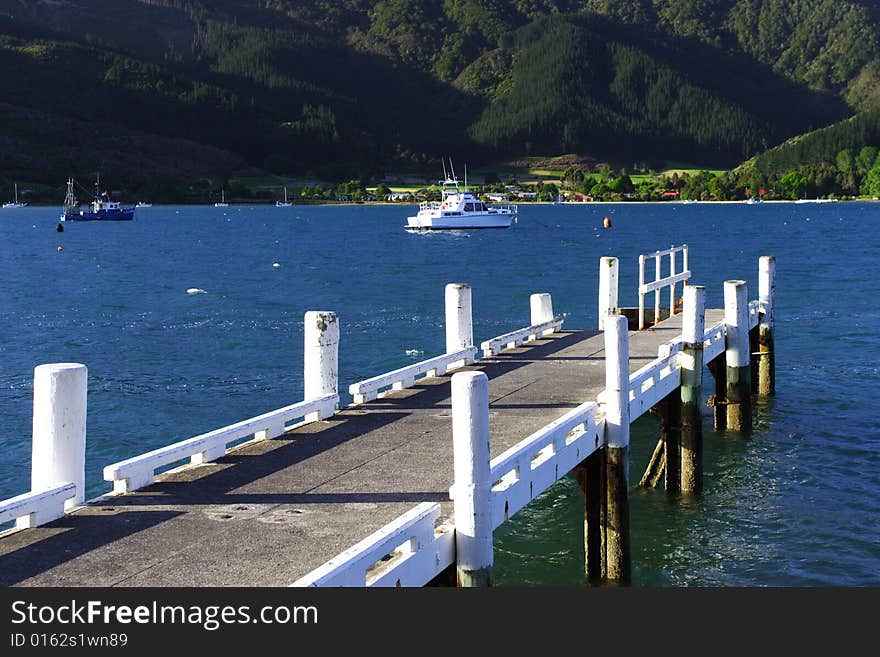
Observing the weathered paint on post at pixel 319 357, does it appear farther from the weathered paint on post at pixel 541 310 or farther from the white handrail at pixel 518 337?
the weathered paint on post at pixel 541 310

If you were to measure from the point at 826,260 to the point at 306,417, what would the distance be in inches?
3172

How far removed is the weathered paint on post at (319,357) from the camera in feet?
54.9

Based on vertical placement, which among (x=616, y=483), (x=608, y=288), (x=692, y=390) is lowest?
(x=616, y=483)

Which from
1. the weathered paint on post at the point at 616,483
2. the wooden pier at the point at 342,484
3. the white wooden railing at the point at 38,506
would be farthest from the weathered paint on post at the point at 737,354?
the white wooden railing at the point at 38,506

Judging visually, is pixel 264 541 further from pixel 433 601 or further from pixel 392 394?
pixel 392 394

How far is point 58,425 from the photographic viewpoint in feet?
39.6

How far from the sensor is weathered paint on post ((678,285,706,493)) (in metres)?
20.6

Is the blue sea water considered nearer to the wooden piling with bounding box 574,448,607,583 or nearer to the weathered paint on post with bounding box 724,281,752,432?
the weathered paint on post with bounding box 724,281,752,432

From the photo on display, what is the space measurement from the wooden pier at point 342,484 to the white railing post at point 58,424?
14mm

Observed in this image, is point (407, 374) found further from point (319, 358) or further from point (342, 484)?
point (342, 484)

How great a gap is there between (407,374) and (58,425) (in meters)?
7.48

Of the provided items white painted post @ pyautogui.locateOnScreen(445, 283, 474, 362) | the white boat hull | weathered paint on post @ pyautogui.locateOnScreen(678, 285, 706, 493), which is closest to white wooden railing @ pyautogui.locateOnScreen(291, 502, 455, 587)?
white painted post @ pyautogui.locateOnScreen(445, 283, 474, 362)

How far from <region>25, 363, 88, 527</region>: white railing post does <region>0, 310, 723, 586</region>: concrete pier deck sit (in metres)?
0.47

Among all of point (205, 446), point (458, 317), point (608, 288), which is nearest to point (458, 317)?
point (458, 317)
